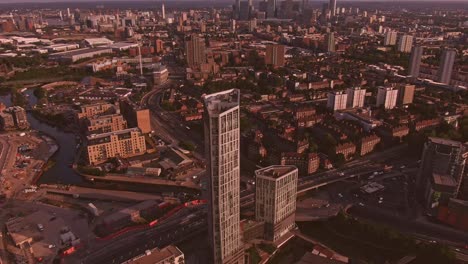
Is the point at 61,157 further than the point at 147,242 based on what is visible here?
Yes

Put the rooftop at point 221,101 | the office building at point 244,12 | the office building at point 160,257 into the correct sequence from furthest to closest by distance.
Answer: the office building at point 244,12
the office building at point 160,257
the rooftop at point 221,101

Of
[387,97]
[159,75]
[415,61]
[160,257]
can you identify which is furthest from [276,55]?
[160,257]

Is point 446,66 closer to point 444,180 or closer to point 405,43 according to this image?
point 405,43

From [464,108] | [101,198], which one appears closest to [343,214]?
[101,198]

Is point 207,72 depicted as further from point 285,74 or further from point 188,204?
point 188,204

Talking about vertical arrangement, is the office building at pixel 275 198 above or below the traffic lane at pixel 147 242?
above

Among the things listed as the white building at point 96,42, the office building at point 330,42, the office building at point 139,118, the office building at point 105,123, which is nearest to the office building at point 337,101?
the office building at point 139,118

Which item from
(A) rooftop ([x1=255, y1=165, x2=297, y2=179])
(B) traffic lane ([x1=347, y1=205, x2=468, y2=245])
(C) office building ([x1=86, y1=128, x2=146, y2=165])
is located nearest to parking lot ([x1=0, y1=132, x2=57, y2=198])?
(C) office building ([x1=86, y1=128, x2=146, y2=165])

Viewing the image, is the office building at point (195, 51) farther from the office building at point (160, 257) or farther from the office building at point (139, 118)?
the office building at point (160, 257)
